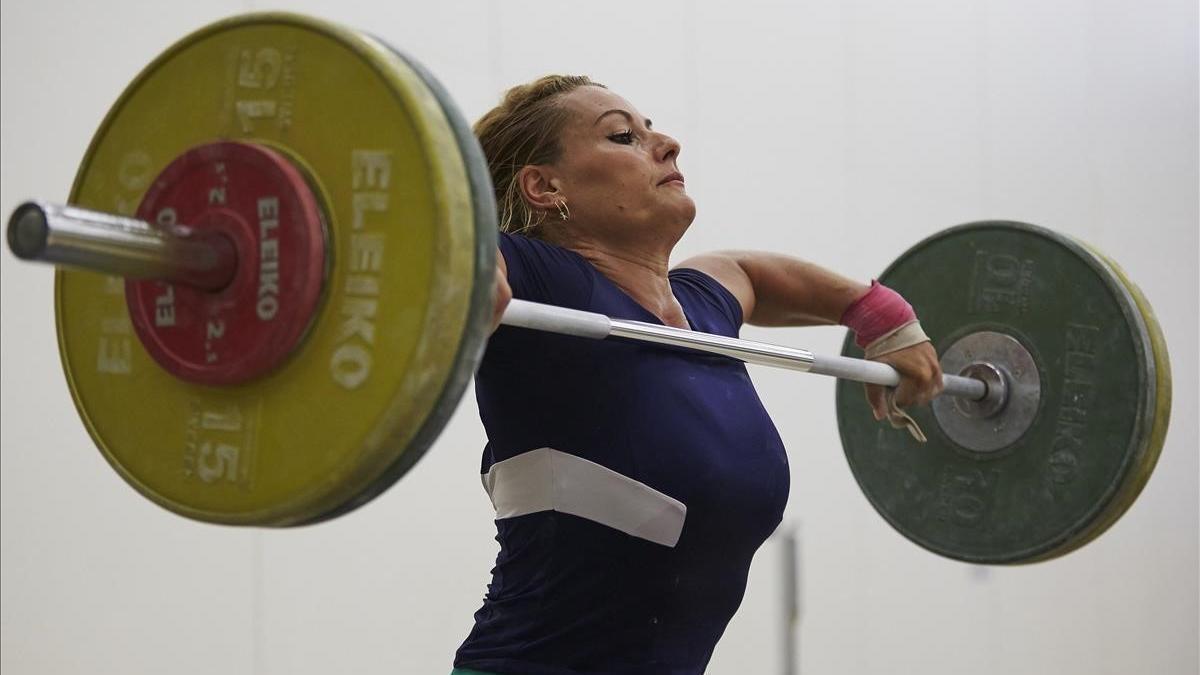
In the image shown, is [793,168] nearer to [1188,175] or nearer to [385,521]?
[385,521]

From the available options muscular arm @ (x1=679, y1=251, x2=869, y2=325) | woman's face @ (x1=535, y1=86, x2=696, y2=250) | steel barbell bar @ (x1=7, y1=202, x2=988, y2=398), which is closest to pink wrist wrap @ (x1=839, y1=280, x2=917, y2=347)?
muscular arm @ (x1=679, y1=251, x2=869, y2=325)

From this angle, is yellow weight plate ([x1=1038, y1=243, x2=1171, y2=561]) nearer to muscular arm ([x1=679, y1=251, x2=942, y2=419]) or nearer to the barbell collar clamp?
muscular arm ([x1=679, y1=251, x2=942, y2=419])

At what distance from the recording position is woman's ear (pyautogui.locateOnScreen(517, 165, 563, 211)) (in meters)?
1.80

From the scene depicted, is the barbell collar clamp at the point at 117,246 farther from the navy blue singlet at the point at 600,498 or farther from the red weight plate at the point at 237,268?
the navy blue singlet at the point at 600,498

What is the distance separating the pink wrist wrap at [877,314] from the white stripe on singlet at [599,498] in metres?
0.69

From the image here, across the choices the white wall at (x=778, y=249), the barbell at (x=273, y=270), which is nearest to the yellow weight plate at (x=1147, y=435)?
the barbell at (x=273, y=270)

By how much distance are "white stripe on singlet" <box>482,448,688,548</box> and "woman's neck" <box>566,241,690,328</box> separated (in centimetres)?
27

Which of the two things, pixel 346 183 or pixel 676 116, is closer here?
pixel 346 183

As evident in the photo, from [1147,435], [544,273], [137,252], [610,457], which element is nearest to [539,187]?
[544,273]

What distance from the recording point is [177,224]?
1209 mm

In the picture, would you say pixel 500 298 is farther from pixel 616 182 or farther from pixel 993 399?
pixel 993 399

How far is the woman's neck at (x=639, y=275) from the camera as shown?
1773mm

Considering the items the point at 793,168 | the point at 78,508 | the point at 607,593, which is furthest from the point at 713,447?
the point at 793,168

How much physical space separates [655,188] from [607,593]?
553 mm
